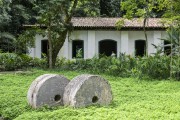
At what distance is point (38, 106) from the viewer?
29.0ft

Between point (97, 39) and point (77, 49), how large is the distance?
6.99ft

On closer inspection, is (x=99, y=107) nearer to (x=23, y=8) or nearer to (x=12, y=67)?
(x=12, y=67)

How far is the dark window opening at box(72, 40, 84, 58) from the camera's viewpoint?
28.5 metres

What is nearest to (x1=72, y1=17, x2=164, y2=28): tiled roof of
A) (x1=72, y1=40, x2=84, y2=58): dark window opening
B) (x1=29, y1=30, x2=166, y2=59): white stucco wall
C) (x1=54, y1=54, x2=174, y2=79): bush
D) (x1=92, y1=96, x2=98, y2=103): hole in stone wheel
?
(x1=29, y1=30, x2=166, y2=59): white stucco wall

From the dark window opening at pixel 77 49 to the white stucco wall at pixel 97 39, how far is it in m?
0.50

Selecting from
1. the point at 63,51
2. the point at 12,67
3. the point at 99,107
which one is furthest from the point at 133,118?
the point at 63,51

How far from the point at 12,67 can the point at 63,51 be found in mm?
6417

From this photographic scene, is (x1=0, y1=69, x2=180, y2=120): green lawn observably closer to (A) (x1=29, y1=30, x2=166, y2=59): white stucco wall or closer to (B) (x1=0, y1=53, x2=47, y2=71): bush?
(B) (x1=0, y1=53, x2=47, y2=71): bush

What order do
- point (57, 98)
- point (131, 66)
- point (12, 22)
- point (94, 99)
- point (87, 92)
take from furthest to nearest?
point (12, 22) → point (131, 66) → point (57, 98) → point (94, 99) → point (87, 92)

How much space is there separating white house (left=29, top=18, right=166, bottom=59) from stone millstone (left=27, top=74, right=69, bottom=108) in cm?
1828

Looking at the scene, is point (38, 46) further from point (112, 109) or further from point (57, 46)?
point (112, 109)

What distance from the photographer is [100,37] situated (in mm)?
28266

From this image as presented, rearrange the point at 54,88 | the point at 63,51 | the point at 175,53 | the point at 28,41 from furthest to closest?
the point at 63,51, the point at 28,41, the point at 175,53, the point at 54,88

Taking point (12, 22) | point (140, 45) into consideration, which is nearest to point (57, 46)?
point (12, 22)
